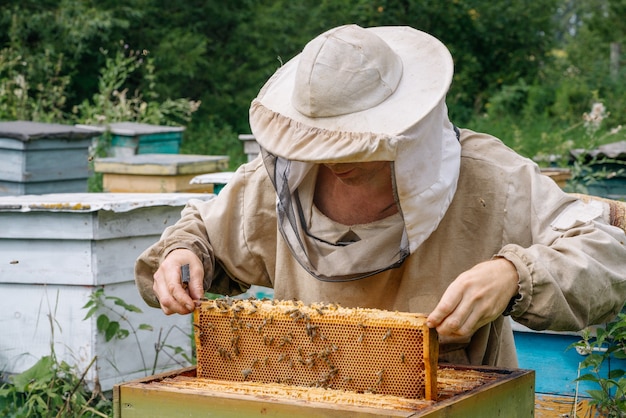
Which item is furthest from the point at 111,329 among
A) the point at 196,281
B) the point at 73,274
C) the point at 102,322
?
the point at 196,281

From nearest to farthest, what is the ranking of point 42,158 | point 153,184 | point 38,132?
point 38,132 → point 42,158 → point 153,184

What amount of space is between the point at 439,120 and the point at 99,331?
223 cm

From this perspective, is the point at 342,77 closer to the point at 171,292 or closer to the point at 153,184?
the point at 171,292

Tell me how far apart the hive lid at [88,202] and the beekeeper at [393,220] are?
1.33m

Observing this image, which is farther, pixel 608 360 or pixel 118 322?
pixel 118 322

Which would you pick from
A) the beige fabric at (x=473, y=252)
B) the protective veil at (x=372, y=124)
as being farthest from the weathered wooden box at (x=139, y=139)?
the protective veil at (x=372, y=124)

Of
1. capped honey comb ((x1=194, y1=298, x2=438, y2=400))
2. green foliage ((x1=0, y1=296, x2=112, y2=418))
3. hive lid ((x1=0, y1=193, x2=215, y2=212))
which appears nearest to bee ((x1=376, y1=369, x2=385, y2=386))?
capped honey comb ((x1=194, y1=298, x2=438, y2=400))

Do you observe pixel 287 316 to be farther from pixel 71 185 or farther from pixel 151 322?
pixel 71 185

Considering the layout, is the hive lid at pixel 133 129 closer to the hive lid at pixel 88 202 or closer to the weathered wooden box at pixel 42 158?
the weathered wooden box at pixel 42 158

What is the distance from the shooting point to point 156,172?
6.45m

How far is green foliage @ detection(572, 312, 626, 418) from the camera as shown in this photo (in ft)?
8.71

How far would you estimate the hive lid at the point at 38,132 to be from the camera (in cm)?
627

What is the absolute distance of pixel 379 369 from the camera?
1.93 m

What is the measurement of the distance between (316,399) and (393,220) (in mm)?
575
